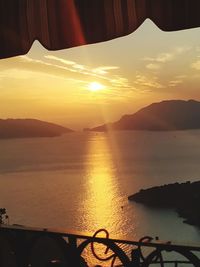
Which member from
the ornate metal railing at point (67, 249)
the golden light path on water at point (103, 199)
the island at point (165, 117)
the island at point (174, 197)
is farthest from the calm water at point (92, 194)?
the island at point (165, 117)

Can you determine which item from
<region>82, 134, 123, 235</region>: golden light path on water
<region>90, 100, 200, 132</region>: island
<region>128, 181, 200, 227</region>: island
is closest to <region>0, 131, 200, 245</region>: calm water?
<region>82, 134, 123, 235</region>: golden light path on water

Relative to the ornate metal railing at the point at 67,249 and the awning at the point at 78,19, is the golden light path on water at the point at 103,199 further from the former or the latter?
the awning at the point at 78,19

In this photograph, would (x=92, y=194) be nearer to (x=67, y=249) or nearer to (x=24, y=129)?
(x=67, y=249)

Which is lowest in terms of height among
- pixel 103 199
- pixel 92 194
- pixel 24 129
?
pixel 103 199

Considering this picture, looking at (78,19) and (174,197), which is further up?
(174,197)

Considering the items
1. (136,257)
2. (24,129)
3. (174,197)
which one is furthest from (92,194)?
(24,129)

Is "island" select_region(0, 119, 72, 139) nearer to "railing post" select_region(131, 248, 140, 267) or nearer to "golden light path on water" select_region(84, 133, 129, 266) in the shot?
"golden light path on water" select_region(84, 133, 129, 266)

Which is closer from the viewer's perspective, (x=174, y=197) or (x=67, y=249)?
(x=67, y=249)

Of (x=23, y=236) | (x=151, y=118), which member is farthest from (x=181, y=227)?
(x=151, y=118)

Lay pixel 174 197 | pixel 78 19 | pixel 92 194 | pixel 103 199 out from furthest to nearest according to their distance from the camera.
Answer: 1. pixel 92 194
2. pixel 174 197
3. pixel 103 199
4. pixel 78 19
